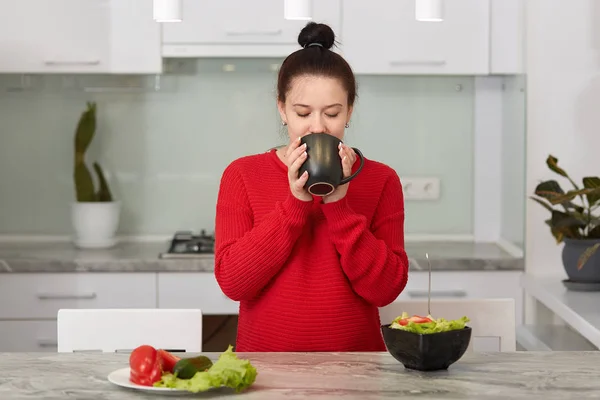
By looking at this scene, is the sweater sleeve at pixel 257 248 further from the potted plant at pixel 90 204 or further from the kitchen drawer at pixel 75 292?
the potted plant at pixel 90 204

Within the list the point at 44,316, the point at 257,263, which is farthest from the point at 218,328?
the point at 257,263

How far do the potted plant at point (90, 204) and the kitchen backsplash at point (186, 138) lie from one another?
5.8 inches

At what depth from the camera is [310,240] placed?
6.42ft

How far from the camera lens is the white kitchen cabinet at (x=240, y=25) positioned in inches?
135

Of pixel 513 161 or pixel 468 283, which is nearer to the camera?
pixel 468 283

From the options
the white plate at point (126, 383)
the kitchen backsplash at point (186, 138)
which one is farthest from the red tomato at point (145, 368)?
the kitchen backsplash at point (186, 138)

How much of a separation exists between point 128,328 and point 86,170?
5.57 ft

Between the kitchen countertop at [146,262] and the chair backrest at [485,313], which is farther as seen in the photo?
the kitchen countertop at [146,262]

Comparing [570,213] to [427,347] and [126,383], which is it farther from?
[126,383]

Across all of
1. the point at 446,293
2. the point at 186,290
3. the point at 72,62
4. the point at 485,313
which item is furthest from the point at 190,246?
the point at 485,313

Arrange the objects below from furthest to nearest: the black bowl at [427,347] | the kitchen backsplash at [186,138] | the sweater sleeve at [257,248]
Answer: the kitchen backsplash at [186,138] → the sweater sleeve at [257,248] → the black bowl at [427,347]

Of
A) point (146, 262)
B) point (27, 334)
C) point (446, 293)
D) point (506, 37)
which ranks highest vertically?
point (506, 37)

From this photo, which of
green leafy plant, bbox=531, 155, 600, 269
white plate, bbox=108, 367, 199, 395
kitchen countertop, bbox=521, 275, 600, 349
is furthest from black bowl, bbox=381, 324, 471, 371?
green leafy plant, bbox=531, 155, 600, 269

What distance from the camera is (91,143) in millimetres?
3857
